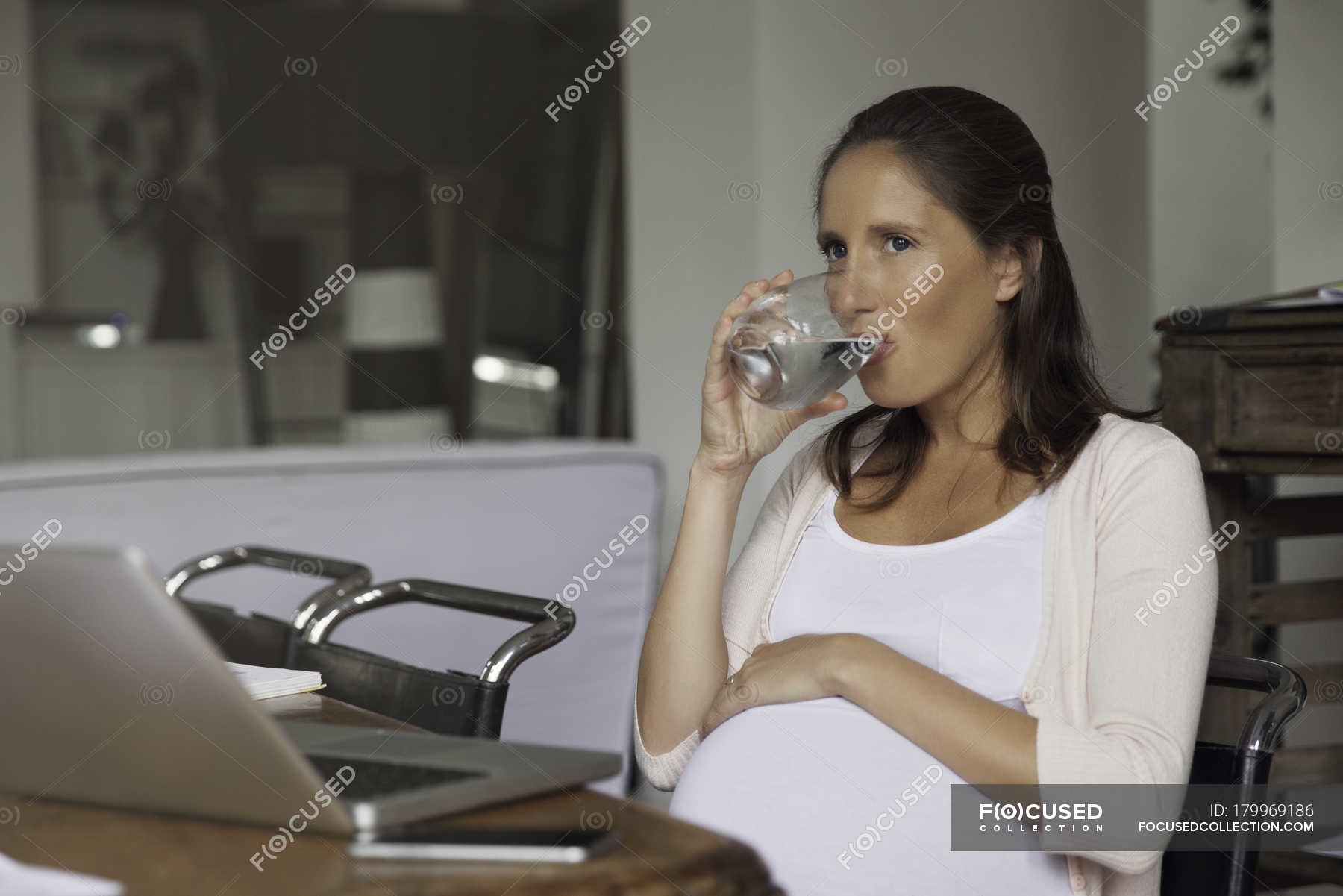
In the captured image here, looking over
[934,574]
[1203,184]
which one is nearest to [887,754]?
[934,574]

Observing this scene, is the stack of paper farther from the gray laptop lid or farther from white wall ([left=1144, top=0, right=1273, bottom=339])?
white wall ([left=1144, top=0, right=1273, bottom=339])

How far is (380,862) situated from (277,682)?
0.46 metres

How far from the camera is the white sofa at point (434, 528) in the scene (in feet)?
6.60

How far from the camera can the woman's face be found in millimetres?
1325

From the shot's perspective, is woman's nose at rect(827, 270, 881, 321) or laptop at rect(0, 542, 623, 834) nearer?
laptop at rect(0, 542, 623, 834)

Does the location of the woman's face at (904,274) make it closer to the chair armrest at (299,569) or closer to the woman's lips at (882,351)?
the woman's lips at (882,351)

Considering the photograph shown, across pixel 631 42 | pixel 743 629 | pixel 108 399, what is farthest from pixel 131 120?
pixel 743 629

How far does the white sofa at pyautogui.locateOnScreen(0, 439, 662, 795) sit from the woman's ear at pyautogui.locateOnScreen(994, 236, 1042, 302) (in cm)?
102

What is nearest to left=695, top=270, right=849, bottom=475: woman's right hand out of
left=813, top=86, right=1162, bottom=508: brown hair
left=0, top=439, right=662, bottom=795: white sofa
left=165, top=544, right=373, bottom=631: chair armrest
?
left=813, top=86, right=1162, bottom=508: brown hair

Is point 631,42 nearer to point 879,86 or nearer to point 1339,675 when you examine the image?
point 879,86

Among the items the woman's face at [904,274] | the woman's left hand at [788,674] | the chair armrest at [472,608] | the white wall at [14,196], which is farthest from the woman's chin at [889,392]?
the white wall at [14,196]

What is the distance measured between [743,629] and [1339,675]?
902 millimetres

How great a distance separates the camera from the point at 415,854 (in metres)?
0.61

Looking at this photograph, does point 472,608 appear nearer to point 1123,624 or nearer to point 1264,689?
point 1123,624
